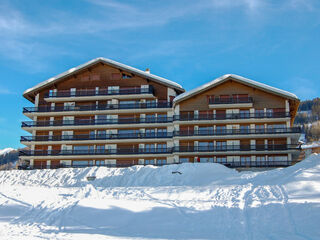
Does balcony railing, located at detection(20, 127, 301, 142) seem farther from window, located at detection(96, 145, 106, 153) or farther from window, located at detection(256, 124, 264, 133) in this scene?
window, located at detection(96, 145, 106, 153)

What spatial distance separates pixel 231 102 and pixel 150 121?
37.3 ft

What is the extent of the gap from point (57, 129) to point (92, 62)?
10.9 m

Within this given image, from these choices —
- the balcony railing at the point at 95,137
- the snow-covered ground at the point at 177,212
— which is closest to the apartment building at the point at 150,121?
the balcony railing at the point at 95,137

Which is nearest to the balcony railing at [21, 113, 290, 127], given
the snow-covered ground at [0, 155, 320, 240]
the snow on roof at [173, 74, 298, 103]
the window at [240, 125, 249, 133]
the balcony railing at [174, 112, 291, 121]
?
the balcony railing at [174, 112, 291, 121]

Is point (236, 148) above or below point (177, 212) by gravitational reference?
above

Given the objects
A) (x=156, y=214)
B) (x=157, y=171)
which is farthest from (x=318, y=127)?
(x=156, y=214)

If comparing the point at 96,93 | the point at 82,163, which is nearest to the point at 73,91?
the point at 96,93

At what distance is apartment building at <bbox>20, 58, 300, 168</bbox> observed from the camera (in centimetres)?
4862

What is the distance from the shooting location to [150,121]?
52375mm

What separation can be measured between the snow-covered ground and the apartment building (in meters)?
21.3

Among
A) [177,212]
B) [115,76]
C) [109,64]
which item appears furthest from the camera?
[115,76]

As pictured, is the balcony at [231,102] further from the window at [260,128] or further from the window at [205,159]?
the window at [205,159]

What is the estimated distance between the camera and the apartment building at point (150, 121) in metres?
48.6

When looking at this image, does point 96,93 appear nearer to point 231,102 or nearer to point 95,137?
point 95,137
